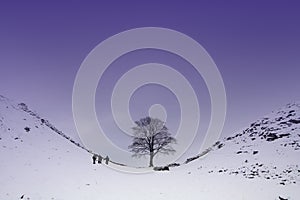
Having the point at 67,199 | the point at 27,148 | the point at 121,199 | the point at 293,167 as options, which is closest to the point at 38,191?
the point at 67,199

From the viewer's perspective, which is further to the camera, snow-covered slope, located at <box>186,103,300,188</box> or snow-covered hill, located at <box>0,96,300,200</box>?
snow-covered slope, located at <box>186,103,300,188</box>

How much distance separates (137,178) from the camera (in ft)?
88.6

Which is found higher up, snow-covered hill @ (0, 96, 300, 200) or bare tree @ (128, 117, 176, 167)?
bare tree @ (128, 117, 176, 167)

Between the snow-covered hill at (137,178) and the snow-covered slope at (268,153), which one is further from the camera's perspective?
the snow-covered slope at (268,153)

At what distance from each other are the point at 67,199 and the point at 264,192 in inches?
479

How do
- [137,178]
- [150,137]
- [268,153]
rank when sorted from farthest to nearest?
[150,137] → [268,153] → [137,178]

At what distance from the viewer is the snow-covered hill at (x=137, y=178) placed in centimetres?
1752

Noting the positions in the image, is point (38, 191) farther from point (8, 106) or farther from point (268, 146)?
point (268, 146)

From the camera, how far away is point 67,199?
15656 millimetres

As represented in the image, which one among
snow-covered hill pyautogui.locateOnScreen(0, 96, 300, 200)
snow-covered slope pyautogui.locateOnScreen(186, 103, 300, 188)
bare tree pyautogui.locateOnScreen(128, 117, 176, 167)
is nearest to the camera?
snow-covered hill pyautogui.locateOnScreen(0, 96, 300, 200)

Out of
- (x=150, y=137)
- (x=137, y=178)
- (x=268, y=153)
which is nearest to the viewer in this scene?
(x=137, y=178)

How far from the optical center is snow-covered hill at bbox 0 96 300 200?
17519mm

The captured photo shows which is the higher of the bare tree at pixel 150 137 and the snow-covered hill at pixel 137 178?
the bare tree at pixel 150 137

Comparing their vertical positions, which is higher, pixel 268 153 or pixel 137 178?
pixel 268 153
